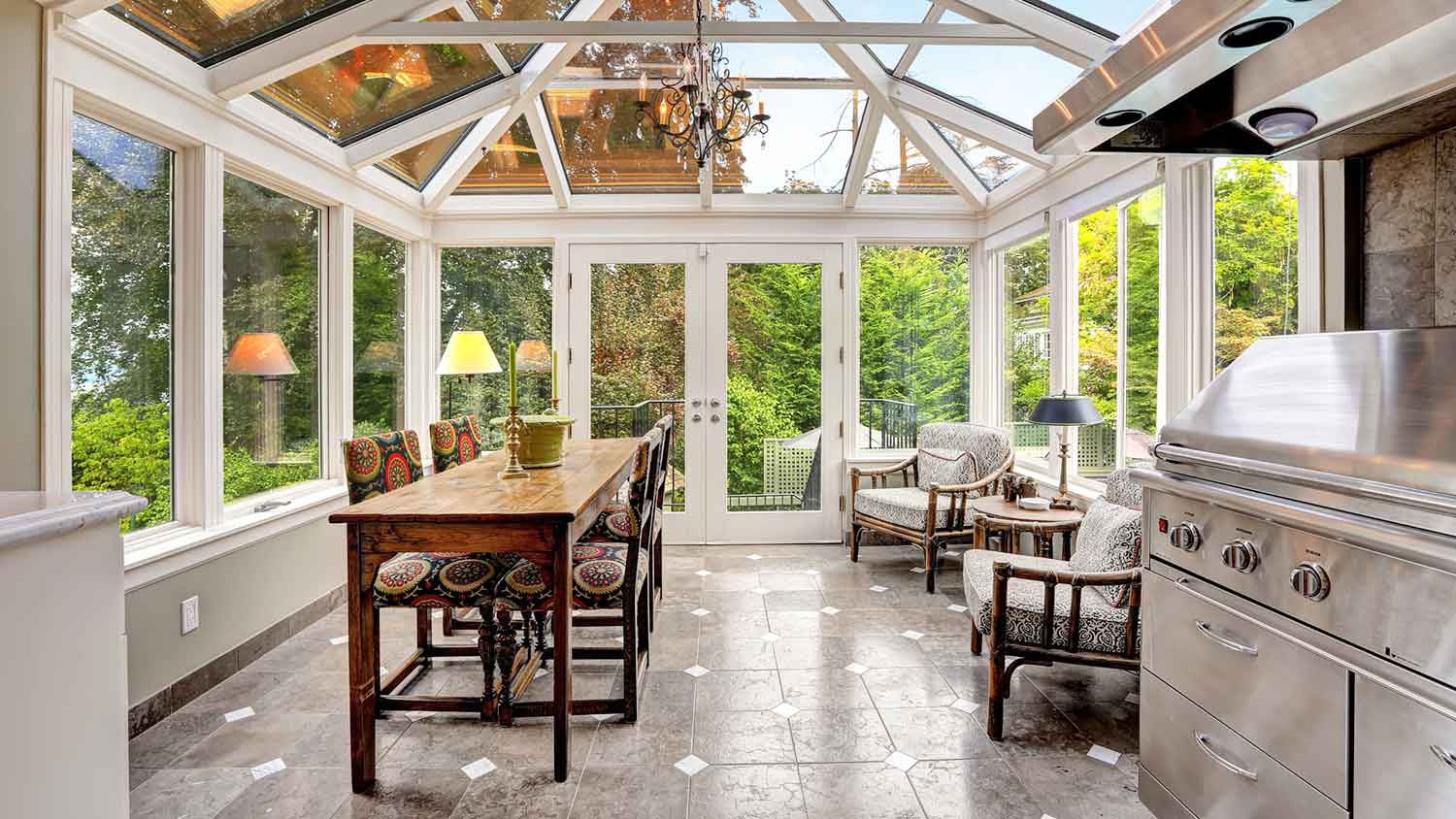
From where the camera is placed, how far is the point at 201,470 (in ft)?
8.74

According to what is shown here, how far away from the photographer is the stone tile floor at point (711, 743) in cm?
190

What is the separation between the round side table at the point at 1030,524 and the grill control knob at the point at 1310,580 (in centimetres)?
178

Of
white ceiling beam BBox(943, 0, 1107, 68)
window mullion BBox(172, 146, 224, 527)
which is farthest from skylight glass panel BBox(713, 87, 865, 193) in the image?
window mullion BBox(172, 146, 224, 527)

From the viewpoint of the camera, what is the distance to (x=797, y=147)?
178 inches

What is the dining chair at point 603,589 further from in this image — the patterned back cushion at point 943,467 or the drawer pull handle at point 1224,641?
the patterned back cushion at point 943,467

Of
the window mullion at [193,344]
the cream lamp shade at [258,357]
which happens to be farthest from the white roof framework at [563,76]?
the cream lamp shade at [258,357]

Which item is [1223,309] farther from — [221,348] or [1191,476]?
[221,348]

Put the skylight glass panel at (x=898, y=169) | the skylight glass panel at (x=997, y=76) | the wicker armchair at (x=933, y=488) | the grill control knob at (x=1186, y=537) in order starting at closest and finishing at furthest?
the grill control knob at (x=1186, y=537)
the skylight glass panel at (x=997, y=76)
the wicker armchair at (x=933, y=488)
the skylight glass panel at (x=898, y=169)

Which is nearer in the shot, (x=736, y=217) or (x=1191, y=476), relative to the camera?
(x=1191, y=476)

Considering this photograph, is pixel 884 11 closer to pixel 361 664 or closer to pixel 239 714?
pixel 361 664

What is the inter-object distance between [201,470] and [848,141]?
401 cm

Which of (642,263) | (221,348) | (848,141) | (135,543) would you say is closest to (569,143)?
(642,263)

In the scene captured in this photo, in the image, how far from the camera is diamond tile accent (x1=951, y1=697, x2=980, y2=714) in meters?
2.43

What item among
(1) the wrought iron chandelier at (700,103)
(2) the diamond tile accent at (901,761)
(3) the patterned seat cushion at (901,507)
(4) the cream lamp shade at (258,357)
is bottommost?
(2) the diamond tile accent at (901,761)
